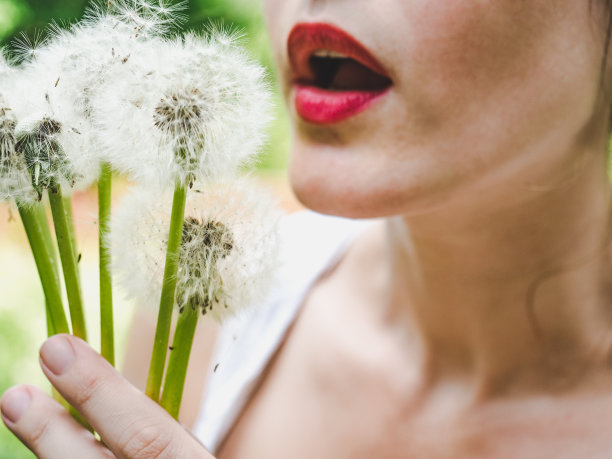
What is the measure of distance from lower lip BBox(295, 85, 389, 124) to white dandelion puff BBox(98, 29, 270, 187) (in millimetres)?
132

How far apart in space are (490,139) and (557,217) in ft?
0.75

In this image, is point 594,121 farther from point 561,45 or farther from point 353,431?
point 353,431

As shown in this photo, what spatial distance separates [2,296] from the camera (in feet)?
6.61

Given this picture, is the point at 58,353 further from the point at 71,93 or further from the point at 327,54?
the point at 327,54

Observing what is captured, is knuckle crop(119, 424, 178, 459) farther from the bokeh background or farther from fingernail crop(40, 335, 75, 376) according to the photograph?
the bokeh background

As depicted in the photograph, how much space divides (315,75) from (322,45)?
7 cm

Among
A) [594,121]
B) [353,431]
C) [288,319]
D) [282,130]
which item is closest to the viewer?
[594,121]

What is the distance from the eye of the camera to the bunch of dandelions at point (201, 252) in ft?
1.39

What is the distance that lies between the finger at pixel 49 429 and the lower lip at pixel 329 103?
33cm

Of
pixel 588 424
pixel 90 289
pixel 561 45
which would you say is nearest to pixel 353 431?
pixel 588 424

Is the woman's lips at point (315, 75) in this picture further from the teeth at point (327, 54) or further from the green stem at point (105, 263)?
the green stem at point (105, 263)

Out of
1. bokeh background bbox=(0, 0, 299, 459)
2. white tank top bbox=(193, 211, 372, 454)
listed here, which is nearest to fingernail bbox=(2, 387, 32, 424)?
white tank top bbox=(193, 211, 372, 454)

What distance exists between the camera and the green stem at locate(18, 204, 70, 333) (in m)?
0.41

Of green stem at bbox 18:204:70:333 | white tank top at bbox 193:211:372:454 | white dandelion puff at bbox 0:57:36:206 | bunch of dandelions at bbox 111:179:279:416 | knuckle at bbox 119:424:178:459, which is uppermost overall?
white tank top at bbox 193:211:372:454
